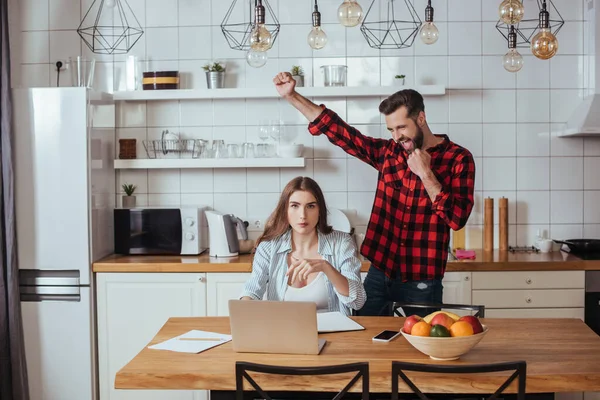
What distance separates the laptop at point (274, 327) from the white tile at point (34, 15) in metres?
3.02

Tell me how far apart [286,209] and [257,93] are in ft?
4.81

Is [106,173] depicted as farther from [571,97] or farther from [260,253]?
[571,97]

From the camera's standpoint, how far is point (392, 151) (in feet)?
11.5

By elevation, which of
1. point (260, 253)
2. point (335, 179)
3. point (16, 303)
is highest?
point (335, 179)

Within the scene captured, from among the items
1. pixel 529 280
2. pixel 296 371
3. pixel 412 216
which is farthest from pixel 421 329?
pixel 529 280

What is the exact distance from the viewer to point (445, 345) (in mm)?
2309

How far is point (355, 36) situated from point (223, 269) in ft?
5.25

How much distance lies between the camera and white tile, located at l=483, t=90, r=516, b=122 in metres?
4.58

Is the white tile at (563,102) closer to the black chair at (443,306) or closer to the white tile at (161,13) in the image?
the black chair at (443,306)

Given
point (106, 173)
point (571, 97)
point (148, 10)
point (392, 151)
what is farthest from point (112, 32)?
point (571, 97)

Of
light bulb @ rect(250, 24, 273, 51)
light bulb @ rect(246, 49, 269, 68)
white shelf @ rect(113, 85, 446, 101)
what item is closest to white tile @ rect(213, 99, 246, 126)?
white shelf @ rect(113, 85, 446, 101)

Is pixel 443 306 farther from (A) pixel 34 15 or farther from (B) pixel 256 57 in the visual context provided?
(A) pixel 34 15

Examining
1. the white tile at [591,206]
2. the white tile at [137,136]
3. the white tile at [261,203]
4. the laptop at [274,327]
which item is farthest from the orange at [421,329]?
the white tile at [137,136]

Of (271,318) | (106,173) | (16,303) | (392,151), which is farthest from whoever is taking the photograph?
(106,173)
